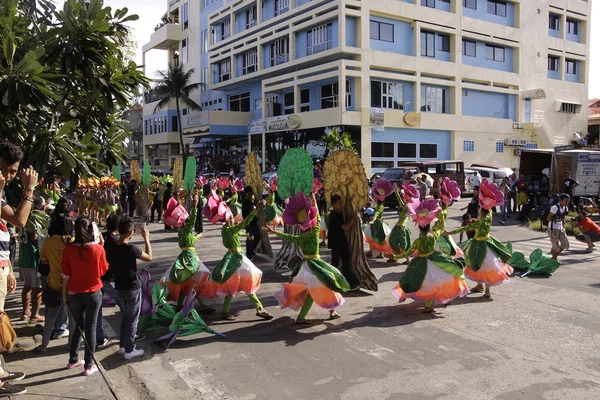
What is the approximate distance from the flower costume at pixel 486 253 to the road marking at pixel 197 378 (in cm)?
448

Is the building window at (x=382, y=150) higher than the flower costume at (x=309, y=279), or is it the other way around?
the building window at (x=382, y=150)

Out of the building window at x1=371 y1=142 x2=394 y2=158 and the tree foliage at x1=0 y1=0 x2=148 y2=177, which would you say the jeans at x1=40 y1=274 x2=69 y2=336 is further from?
the building window at x1=371 y1=142 x2=394 y2=158

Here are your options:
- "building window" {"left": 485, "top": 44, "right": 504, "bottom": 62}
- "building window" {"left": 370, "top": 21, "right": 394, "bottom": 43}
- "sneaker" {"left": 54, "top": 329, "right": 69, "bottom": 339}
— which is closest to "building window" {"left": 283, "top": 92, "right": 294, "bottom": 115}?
"building window" {"left": 370, "top": 21, "right": 394, "bottom": 43}

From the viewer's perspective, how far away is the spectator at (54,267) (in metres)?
5.80

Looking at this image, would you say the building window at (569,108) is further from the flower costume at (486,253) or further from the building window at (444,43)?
the flower costume at (486,253)

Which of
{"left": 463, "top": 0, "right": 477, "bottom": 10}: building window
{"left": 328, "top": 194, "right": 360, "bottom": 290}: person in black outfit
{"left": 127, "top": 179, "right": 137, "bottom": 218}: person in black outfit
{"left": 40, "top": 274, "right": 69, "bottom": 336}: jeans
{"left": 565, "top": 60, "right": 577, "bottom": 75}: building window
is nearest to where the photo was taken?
{"left": 40, "top": 274, "right": 69, "bottom": 336}: jeans

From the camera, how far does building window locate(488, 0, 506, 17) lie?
37.5m

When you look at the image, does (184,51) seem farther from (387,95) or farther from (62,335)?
(62,335)

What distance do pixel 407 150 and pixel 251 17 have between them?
53.3 feet

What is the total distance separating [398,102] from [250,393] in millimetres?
30806

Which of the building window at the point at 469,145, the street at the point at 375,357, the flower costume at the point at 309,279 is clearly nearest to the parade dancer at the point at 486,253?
the street at the point at 375,357

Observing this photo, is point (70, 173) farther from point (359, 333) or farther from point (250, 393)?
point (359, 333)

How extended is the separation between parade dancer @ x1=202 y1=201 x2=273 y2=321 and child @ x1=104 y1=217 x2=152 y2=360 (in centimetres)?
141

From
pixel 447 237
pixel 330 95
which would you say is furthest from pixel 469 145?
pixel 447 237
